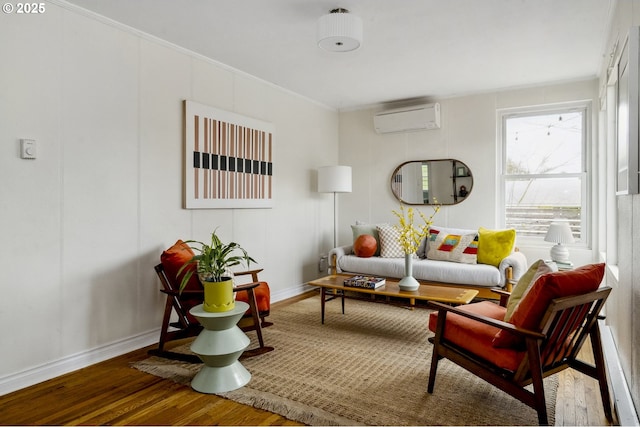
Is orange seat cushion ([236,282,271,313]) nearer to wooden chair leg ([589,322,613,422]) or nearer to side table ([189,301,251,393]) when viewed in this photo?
side table ([189,301,251,393])

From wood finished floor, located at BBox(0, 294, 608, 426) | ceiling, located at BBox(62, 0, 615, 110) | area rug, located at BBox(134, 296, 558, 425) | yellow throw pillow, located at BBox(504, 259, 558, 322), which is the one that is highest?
ceiling, located at BBox(62, 0, 615, 110)

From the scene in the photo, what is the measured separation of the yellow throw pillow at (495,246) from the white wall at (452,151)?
0.60m

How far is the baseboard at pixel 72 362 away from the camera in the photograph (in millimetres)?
2495

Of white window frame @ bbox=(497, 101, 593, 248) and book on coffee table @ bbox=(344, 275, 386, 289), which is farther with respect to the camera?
white window frame @ bbox=(497, 101, 593, 248)

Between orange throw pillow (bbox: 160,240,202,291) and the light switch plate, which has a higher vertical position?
the light switch plate

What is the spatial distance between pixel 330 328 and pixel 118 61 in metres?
2.81

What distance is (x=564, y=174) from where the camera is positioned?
460 centimetres

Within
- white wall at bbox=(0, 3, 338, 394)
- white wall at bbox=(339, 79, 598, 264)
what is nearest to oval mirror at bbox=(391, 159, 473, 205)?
white wall at bbox=(339, 79, 598, 264)

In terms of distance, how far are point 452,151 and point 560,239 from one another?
169cm

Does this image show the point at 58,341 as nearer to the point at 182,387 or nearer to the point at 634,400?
the point at 182,387

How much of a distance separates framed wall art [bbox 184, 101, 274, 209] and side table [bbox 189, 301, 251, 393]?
144 cm

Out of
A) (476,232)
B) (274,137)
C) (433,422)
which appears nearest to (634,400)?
(433,422)

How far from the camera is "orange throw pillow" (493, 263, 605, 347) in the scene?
6.07 feet

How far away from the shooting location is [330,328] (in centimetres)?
368
